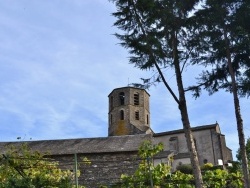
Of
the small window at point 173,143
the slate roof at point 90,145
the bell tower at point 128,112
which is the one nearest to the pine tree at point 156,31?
the slate roof at point 90,145

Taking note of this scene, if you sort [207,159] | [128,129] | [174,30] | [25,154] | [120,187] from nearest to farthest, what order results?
[120,187], [174,30], [25,154], [207,159], [128,129]

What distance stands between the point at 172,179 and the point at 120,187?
1955mm

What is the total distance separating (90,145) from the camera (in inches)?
1151

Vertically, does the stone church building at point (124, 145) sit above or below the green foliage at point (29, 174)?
above

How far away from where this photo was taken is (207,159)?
43406mm

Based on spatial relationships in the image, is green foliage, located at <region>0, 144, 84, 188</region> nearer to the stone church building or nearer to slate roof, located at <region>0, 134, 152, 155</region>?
the stone church building

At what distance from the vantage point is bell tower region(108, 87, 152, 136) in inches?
2135

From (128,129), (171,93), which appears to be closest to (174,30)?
(171,93)

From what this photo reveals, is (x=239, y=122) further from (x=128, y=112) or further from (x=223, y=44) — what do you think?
(x=128, y=112)

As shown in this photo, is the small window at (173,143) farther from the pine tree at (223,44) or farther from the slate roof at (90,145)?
the pine tree at (223,44)

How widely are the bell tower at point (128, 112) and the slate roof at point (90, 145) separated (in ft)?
75.2

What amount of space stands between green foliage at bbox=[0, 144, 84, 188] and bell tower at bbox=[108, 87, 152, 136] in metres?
39.6

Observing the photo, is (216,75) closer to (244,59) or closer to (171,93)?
(244,59)

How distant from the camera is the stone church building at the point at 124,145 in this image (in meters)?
25.6
